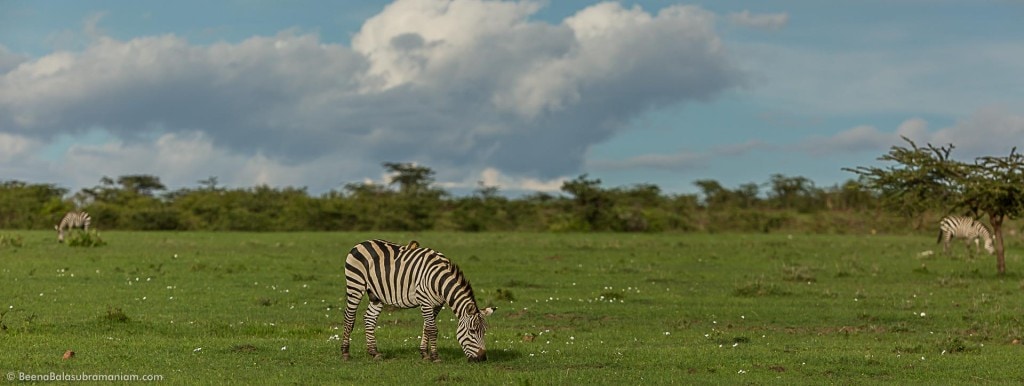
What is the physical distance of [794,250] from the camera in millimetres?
41031

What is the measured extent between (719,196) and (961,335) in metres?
63.1

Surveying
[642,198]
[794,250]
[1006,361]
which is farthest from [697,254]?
[642,198]

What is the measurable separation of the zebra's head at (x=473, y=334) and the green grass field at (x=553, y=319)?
155 millimetres

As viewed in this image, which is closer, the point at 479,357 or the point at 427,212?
the point at 479,357

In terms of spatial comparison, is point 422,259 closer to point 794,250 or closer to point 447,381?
point 447,381

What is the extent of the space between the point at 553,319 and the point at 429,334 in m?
6.56

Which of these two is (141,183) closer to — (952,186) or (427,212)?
(427,212)

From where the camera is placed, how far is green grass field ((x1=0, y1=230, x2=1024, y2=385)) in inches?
488

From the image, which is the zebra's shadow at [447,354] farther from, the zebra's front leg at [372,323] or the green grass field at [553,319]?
the zebra's front leg at [372,323]

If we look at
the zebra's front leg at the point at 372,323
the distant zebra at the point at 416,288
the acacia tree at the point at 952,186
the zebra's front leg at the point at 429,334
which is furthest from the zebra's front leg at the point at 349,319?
the acacia tree at the point at 952,186

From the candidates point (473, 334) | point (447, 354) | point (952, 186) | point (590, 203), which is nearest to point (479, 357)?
point (473, 334)

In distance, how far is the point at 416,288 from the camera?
40.9ft

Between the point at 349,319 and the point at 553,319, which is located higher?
the point at 349,319

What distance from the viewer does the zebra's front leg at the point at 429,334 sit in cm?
1254
